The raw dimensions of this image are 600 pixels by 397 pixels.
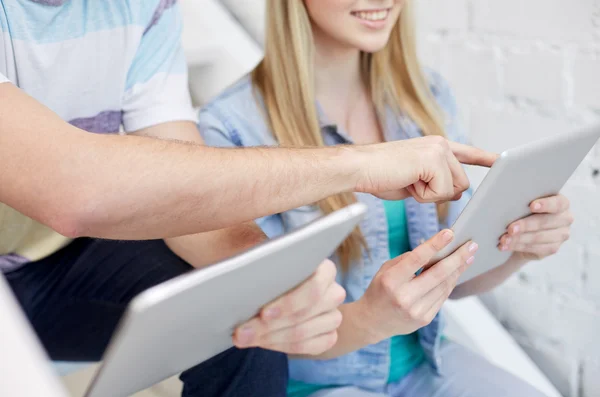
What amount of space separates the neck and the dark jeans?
0.35m

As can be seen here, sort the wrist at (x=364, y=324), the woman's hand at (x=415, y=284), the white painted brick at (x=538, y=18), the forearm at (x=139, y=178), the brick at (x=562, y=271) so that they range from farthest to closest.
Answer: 1. the brick at (x=562, y=271)
2. the white painted brick at (x=538, y=18)
3. the wrist at (x=364, y=324)
4. the woman's hand at (x=415, y=284)
5. the forearm at (x=139, y=178)

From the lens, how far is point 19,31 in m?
0.82

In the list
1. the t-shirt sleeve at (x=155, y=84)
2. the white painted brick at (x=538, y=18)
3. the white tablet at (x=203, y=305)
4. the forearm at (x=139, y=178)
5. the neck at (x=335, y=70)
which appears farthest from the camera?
the white painted brick at (x=538, y=18)

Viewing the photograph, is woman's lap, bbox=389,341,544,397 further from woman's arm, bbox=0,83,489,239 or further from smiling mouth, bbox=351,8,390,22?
smiling mouth, bbox=351,8,390,22

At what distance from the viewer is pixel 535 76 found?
129 centimetres

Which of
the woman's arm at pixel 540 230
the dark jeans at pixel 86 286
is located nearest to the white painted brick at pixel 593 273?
the woman's arm at pixel 540 230

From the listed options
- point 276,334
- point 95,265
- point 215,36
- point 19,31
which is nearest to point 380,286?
point 276,334

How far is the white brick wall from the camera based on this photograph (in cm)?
123

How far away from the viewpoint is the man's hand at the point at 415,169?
2.29 feet

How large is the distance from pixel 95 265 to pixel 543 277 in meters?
0.89

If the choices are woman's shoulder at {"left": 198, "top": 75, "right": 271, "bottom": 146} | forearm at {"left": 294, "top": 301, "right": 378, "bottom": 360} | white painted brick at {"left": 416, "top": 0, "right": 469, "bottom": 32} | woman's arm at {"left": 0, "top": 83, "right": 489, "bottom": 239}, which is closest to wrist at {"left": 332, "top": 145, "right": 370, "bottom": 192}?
woman's arm at {"left": 0, "top": 83, "right": 489, "bottom": 239}

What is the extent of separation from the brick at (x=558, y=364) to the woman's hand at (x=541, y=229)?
57cm

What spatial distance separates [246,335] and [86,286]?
0.36 meters

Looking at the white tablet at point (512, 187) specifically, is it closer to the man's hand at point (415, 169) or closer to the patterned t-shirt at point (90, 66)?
the man's hand at point (415, 169)
